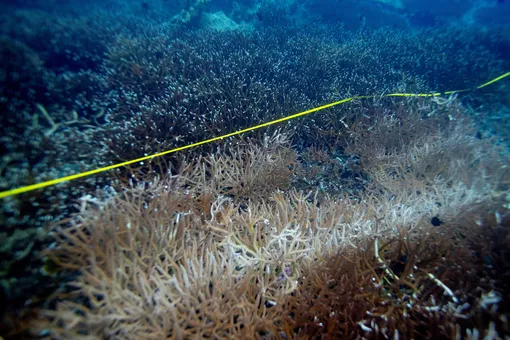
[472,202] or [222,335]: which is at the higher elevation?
[472,202]

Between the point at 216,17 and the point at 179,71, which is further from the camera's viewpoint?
the point at 216,17

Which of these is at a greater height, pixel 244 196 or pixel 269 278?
pixel 244 196

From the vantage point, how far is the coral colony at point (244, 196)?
1949mm

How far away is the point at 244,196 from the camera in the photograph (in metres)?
3.80

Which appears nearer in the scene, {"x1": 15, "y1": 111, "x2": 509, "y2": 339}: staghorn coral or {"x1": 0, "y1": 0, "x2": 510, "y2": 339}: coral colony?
{"x1": 15, "y1": 111, "x2": 509, "y2": 339}: staghorn coral

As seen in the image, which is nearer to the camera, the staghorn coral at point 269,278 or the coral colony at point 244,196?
the staghorn coral at point 269,278

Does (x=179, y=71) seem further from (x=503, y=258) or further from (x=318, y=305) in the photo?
(x=503, y=258)

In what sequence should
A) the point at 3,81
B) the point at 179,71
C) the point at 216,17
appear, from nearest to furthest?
1. the point at 3,81
2. the point at 179,71
3. the point at 216,17

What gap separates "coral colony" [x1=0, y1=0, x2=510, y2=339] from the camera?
1949 millimetres

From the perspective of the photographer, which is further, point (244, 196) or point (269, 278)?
point (244, 196)

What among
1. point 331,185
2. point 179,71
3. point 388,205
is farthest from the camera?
point 179,71

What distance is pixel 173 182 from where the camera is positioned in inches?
143

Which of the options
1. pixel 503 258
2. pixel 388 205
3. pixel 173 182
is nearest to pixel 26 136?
pixel 173 182

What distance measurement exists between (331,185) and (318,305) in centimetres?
280
